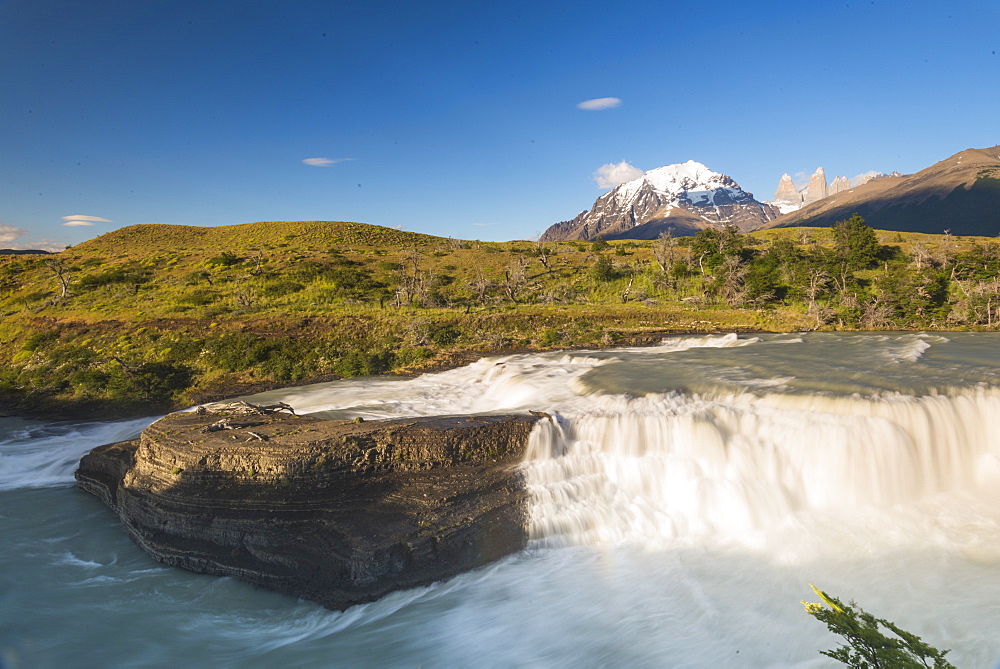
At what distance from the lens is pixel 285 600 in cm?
812

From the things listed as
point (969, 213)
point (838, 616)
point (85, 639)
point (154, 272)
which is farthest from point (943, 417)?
point (969, 213)

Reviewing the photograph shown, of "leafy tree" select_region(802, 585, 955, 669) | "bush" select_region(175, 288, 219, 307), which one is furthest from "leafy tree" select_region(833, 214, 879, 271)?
"bush" select_region(175, 288, 219, 307)

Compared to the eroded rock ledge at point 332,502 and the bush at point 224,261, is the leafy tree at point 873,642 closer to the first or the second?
the eroded rock ledge at point 332,502

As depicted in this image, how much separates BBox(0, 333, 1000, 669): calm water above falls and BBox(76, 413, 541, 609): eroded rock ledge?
0.42m

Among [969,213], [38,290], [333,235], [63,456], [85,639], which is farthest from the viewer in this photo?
[969,213]

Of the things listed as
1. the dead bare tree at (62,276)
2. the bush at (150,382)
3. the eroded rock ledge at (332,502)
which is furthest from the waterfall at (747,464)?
the dead bare tree at (62,276)

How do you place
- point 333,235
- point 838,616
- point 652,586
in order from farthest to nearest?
point 333,235 < point 652,586 < point 838,616

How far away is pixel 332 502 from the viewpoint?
8930mm

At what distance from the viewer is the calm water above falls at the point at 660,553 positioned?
6.98 metres

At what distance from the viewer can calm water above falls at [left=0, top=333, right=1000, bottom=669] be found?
698cm

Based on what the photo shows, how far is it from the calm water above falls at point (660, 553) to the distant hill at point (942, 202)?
12989cm

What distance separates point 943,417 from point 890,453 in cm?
197

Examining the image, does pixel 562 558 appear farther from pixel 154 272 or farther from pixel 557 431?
pixel 154 272

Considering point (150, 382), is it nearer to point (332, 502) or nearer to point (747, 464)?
point (332, 502)
